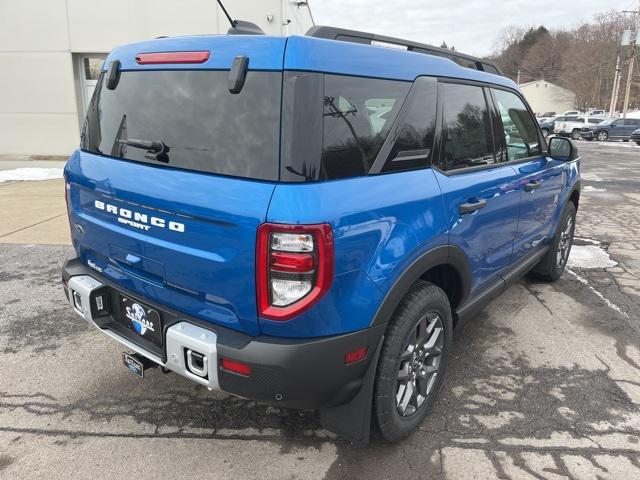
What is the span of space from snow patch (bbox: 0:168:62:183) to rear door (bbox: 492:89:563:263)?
35.5 ft

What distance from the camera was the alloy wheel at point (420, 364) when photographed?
2457mm

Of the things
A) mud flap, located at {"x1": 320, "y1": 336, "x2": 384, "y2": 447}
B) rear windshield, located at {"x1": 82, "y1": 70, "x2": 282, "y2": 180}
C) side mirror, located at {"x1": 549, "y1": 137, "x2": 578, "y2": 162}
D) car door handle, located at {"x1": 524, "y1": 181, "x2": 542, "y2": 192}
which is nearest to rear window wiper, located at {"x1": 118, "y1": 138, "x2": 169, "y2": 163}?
rear windshield, located at {"x1": 82, "y1": 70, "x2": 282, "y2": 180}

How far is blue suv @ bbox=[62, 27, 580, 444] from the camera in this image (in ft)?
6.19

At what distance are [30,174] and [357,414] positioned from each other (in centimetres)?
1166

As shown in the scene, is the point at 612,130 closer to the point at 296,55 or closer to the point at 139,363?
the point at 296,55

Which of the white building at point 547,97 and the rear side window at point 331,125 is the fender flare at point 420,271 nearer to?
the rear side window at point 331,125

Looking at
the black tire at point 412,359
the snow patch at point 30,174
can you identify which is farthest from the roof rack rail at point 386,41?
the snow patch at point 30,174

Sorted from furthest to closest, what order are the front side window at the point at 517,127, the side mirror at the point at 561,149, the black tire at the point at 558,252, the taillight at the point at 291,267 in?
1. the black tire at the point at 558,252
2. the side mirror at the point at 561,149
3. the front side window at the point at 517,127
4. the taillight at the point at 291,267

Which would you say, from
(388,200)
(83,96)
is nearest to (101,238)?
(388,200)

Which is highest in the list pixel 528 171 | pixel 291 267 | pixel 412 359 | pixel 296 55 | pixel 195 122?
pixel 296 55

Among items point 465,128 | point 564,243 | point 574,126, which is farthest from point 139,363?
point 574,126

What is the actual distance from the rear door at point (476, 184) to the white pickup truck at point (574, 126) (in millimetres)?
32740

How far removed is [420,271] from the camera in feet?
7.55

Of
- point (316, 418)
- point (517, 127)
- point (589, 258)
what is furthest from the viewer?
point (589, 258)
